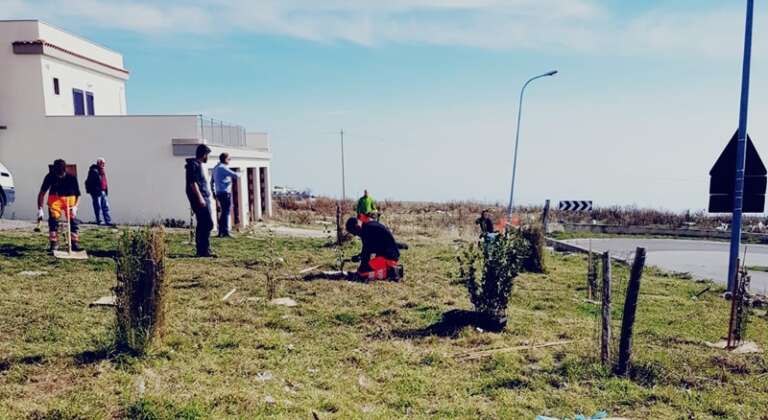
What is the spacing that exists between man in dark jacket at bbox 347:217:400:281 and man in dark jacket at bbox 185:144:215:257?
300 centimetres

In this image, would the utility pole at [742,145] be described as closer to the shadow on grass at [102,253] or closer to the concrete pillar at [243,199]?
the shadow on grass at [102,253]

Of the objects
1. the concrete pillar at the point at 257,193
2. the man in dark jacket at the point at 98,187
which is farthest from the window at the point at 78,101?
the concrete pillar at the point at 257,193

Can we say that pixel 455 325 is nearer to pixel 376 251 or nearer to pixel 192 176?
pixel 376 251

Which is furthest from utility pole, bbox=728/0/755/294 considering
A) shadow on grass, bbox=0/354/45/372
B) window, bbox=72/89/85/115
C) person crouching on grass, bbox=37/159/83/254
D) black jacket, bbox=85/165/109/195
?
window, bbox=72/89/85/115

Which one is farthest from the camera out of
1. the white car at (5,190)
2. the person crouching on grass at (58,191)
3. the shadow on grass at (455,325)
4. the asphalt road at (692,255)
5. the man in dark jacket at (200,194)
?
the asphalt road at (692,255)

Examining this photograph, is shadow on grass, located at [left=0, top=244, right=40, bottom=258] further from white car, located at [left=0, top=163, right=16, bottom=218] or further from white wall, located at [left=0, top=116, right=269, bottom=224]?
white wall, located at [left=0, top=116, right=269, bottom=224]

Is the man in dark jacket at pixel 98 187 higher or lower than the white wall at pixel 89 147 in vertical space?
lower

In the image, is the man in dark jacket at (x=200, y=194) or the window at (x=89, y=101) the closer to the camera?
the man in dark jacket at (x=200, y=194)

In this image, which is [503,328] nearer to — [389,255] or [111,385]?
[389,255]

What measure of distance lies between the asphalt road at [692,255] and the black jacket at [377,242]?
6.01 metres

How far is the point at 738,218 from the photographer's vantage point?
372 inches

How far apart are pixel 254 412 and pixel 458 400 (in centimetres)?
175

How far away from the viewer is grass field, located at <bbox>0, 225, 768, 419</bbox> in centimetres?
414

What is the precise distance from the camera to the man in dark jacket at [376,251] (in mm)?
8492
